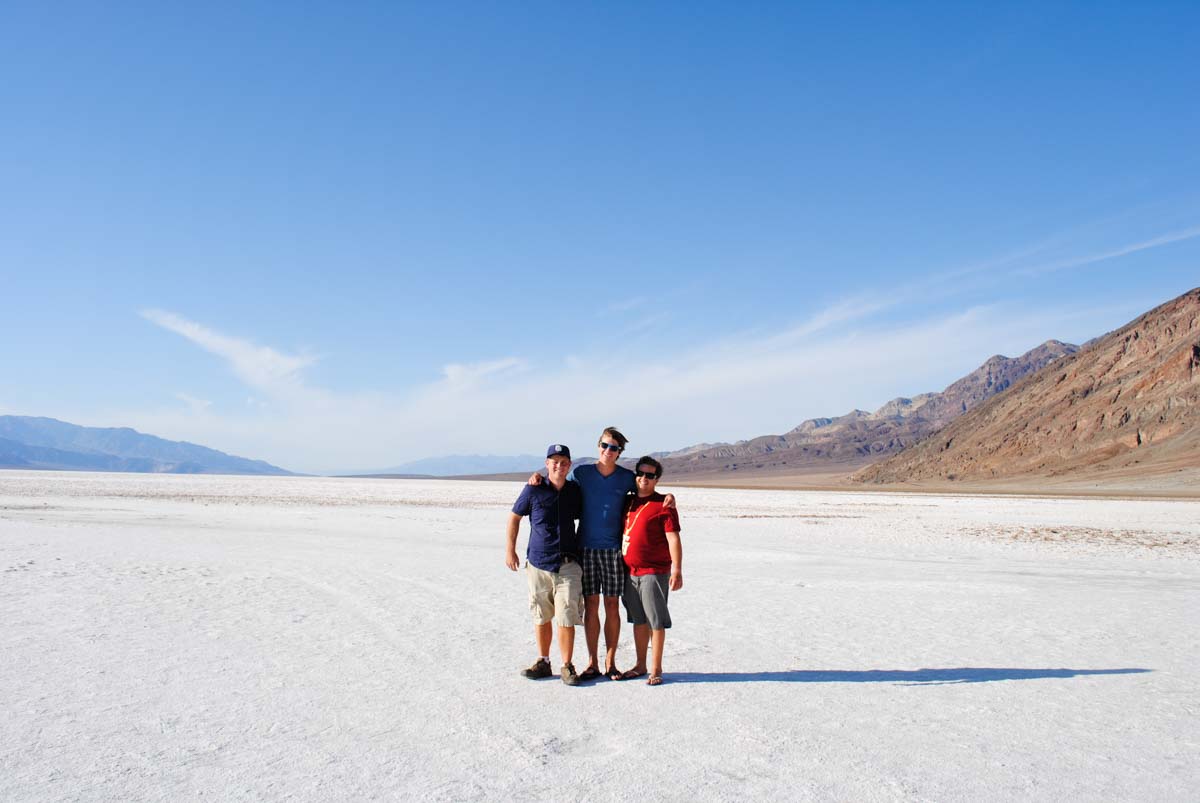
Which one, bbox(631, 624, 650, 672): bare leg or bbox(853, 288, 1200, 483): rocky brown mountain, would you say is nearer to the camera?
bbox(631, 624, 650, 672): bare leg

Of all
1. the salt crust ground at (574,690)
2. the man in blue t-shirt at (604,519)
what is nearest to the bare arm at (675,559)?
the man in blue t-shirt at (604,519)

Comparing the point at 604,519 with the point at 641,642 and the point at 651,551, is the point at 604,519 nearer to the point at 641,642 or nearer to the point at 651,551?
the point at 651,551

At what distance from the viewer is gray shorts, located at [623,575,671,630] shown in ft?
18.9

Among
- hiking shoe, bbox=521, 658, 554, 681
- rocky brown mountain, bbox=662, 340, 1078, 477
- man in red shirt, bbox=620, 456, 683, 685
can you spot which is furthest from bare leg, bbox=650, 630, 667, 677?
rocky brown mountain, bbox=662, 340, 1078, 477

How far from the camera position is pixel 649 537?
5754 mm

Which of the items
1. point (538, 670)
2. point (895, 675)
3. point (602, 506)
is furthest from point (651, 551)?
point (895, 675)

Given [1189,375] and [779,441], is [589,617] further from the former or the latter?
[779,441]

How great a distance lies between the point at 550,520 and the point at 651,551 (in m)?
0.76

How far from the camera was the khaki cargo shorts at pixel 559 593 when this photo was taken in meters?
5.73

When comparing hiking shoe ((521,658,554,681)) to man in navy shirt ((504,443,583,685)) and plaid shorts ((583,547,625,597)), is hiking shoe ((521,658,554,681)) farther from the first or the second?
plaid shorts ((583,547,625,597))

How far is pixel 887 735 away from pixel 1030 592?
717 cm

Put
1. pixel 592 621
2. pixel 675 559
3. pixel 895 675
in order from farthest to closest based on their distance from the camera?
pixel 895 675
pixel 592 621
pixel 675 559

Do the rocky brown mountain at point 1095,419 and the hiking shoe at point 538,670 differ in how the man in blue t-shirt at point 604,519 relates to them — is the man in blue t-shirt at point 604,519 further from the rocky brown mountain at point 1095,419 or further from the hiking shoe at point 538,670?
the rocky brown mountain at point 1095,419

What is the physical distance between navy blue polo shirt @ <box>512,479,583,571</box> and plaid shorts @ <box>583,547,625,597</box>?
0.47ft
